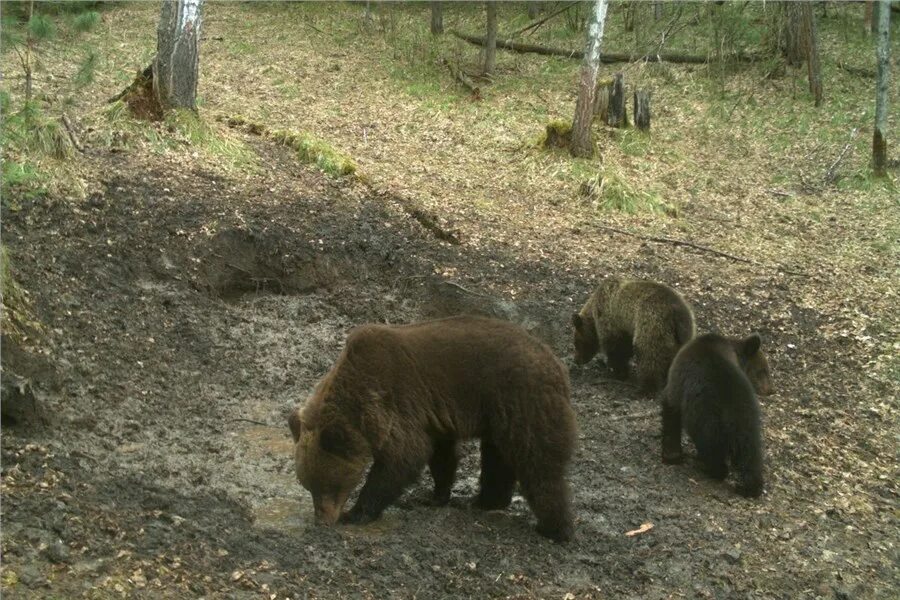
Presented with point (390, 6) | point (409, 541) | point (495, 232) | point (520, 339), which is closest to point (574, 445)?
point (520, 339)

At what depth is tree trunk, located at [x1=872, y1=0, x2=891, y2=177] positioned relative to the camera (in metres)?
16.0

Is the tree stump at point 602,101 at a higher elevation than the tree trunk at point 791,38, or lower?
lower

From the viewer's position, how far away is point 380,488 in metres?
6.75

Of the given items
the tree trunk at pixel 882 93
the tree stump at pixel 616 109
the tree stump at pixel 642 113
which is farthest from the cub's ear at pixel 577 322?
the tree trunk at pixel 882 93

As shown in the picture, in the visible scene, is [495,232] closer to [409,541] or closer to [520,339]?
[520,339]

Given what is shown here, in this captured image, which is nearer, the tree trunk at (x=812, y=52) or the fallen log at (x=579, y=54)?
the tree trunk at (x=812, y=52)

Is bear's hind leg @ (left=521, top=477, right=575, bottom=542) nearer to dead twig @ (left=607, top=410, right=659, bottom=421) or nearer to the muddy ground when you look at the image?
the muddy ground

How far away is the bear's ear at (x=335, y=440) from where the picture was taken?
21.5ft

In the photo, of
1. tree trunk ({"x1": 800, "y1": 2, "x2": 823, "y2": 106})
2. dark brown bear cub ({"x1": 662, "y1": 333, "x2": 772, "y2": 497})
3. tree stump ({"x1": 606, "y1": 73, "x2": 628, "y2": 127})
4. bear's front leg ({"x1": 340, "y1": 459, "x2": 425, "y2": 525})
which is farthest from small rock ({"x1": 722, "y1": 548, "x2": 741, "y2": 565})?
tree trunk ({"x1": 800, "y1": 2, "x2": 823, "y2": 106})

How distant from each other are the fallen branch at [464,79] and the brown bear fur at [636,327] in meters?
9.32

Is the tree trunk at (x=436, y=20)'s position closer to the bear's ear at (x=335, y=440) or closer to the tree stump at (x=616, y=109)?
the tree stump at (x=616, y=109)

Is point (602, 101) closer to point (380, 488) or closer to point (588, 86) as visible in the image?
point (588, 86)

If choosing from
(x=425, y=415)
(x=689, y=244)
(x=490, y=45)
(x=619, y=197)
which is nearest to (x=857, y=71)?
(x=490, y=45)

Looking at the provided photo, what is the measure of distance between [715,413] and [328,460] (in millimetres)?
3336
